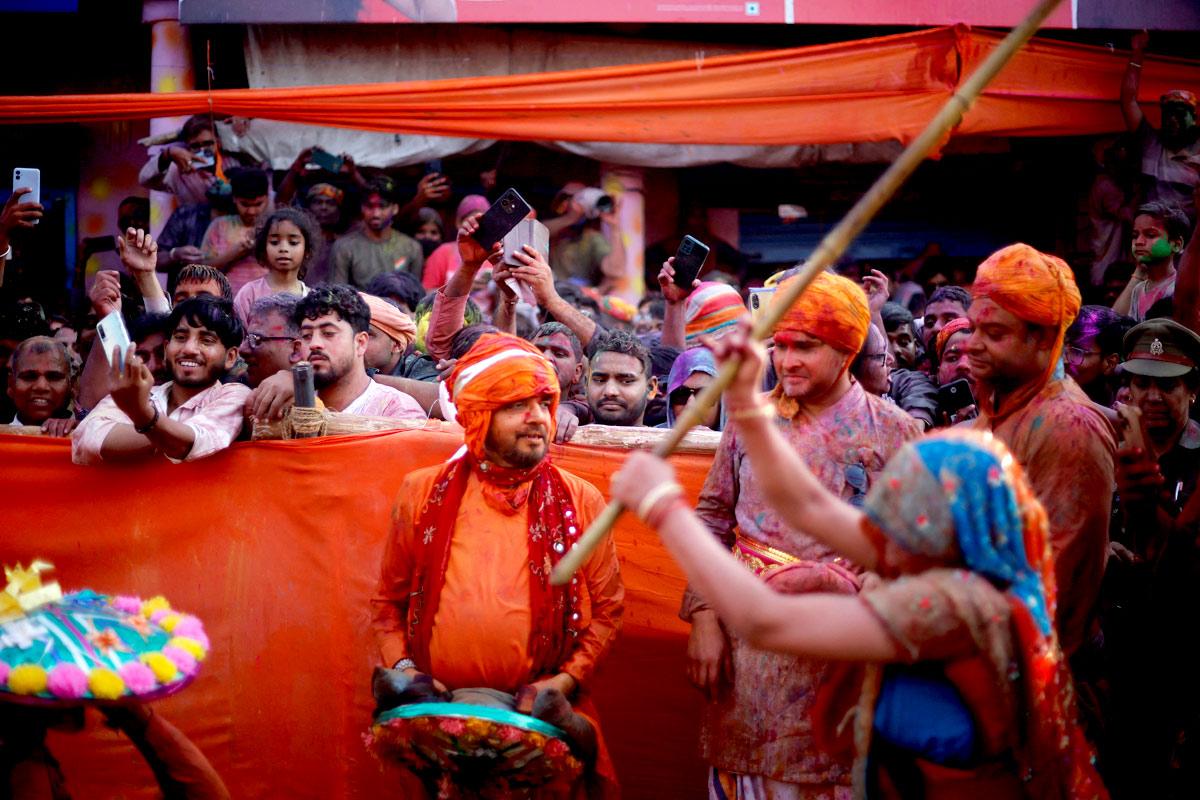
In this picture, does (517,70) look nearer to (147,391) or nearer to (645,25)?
(645,25)

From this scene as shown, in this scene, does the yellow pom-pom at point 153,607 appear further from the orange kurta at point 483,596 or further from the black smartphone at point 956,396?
the black smartphone at point 956,396

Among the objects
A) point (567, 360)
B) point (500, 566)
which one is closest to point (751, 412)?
Answer: point (500, 566)

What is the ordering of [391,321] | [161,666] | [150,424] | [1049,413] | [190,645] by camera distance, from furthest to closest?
[391,321] < [150,424] < [1049,413] < [190,645] < [161,666]

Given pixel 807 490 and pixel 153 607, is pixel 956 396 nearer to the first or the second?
pixel 807 490

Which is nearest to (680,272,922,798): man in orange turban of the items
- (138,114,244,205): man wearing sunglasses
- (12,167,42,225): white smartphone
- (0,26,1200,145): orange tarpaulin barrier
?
(0,26,1200,145): orange tarpaulin barrier

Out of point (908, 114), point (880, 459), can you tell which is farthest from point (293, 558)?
point (908, 114)

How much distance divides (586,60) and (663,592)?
6459 mm

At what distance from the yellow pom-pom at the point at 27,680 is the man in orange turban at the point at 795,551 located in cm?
199

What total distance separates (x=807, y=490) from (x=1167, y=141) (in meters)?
6.63

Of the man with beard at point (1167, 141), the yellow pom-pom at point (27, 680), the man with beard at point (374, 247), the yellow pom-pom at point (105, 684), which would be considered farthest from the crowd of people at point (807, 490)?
the man with beard at point (374, 247)

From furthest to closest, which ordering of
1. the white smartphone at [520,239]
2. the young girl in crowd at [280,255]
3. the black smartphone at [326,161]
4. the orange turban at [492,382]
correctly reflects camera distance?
the black smartphone at [326,161] < the young girl in crowd at [280,255] < the white smartphone at [520,239] < the orange turban at [492,382]

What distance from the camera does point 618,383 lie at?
→ 630 cm

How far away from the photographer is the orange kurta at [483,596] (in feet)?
14.6

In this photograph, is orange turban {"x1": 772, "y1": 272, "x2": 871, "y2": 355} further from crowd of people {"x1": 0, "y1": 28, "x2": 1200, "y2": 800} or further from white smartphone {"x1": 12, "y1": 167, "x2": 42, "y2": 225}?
white smartphone {"x1": 12, "y1": 167, "x2": 42, "y2": 225}
